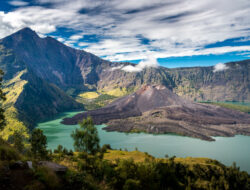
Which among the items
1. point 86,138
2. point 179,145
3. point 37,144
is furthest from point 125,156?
point 179,145

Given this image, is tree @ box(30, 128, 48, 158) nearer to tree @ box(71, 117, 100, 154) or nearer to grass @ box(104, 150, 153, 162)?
tree @ box(71, 117, 100, 154)

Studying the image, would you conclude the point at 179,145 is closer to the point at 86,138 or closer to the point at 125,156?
the point at 125,156

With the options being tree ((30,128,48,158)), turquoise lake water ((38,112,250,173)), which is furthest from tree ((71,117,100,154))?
turquoise lake water ((38,112,250,173))

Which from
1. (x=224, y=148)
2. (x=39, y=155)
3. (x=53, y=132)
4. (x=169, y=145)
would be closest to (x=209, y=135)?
(x=224, y=148)

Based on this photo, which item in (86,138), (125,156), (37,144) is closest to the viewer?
(37,144)

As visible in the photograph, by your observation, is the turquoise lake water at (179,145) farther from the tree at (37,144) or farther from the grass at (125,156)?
the tree at (37,144)

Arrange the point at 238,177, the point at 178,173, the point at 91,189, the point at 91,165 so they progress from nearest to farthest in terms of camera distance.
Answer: the point at 91,189 < the point at 91,165 < the point at 178,173 < the point at 238,177

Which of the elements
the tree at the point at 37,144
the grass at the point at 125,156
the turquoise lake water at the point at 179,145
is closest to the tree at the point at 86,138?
the grass at the point at 125,156

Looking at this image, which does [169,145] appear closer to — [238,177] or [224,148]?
[224,148]
